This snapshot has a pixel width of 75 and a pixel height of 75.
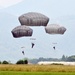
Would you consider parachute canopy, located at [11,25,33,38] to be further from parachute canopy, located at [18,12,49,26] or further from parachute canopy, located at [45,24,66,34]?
parachute canopy, located at [45,24,66,34]

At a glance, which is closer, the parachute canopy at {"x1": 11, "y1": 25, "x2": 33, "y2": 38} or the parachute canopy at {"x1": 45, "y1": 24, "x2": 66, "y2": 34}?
the parachute canopy at {"x1": 11, "y1": 25, "x2": 33, "y2": 38}

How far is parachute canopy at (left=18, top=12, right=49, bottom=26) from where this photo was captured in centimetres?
7462

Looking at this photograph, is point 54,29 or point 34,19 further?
point 54,29

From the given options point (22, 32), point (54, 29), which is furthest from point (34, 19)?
point (54, 29)

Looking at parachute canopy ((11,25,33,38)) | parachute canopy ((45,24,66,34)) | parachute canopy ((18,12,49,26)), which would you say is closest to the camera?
parachute canopy ((18,12,49,26))

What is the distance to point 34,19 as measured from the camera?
74.6 m

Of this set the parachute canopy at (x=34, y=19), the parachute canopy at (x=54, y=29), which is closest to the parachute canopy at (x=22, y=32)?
the parachute canopy at (x=34, y=19)

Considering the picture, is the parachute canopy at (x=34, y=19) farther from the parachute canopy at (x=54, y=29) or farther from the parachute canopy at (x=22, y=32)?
the parachute canopy at (x=54, y=29)

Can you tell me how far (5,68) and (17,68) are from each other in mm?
2387

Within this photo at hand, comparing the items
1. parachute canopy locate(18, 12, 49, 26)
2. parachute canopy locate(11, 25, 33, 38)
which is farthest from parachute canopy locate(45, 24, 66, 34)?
parachute canopy locate(11, 25, 33, 38)

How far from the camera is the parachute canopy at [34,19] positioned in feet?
245

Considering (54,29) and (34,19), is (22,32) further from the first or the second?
(54,29)

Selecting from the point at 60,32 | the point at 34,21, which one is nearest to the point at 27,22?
the point at 34,21

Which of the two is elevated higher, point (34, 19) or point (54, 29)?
point (34, 19)
